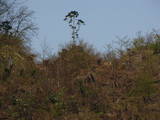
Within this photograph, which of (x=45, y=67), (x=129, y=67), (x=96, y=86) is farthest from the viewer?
(x=45, y=67)

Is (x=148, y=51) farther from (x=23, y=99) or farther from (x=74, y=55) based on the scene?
(x=23, y=99)

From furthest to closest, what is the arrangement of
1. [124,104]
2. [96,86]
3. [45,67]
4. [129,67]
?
[45,67] < [129,67] < [96,86] < [124,104]

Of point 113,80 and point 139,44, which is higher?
point 139,44

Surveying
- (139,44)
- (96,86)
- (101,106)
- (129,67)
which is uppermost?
(139,44)

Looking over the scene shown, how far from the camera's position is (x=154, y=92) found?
64.2ft

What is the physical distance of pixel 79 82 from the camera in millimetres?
21188

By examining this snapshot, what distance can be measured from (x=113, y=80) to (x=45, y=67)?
523 centimetres

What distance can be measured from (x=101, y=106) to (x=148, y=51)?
19.1ft

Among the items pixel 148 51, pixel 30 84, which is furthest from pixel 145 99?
pixel 30 84

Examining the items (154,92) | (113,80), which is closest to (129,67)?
(113,80)

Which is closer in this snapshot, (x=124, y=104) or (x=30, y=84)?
(x=124, y=104)

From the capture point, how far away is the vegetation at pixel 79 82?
18.4m

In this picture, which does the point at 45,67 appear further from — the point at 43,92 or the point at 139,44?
the point at 139,44

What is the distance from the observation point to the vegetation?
18.4 meters
